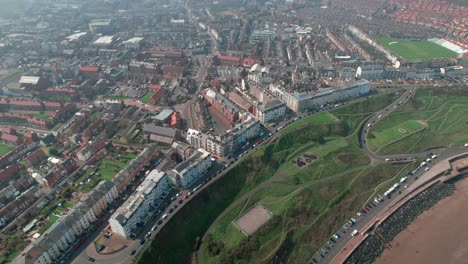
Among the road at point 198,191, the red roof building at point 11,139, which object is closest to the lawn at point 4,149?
Result: the red roof building at point 11,139

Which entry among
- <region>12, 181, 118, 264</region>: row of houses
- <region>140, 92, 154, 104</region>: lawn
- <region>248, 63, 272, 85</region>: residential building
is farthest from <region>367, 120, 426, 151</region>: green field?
<region>140, 92, 154, 104</region>: lawn

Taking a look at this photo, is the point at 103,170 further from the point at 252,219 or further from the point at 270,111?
the point at 270,111

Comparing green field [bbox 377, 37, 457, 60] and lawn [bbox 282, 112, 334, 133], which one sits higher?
green field [bbox 377, 37, 457, 60]

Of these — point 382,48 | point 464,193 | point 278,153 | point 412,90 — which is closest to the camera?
point 464,193

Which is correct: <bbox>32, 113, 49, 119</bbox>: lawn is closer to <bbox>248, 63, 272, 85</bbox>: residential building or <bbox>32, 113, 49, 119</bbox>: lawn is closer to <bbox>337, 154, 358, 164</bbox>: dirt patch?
<bbox>248, 63, 272, 85</bbox>: residential building

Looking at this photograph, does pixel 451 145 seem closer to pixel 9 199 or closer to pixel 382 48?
pixel 382 48

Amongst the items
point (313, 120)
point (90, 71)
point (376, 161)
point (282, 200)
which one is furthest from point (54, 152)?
point (376, 161)

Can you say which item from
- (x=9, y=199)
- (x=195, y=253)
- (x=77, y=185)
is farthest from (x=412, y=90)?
(x=9, y=199)
